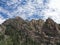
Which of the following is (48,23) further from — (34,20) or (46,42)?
(46,42)

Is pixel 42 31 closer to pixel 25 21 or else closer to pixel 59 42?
pixel 25 21

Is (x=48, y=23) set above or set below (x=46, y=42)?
above

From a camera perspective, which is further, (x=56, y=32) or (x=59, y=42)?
(x=56, y=32)

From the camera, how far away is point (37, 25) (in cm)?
11481

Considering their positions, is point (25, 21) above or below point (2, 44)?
above

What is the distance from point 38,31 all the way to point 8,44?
63.4 m

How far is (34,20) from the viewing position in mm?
117125

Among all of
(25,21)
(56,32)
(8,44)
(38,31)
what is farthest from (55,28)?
(8,44)

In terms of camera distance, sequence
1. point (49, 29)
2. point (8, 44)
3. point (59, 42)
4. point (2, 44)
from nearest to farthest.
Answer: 1. point (2, 44)
2. point (8, 44)
3. point (59, 42)
4. point (49, 29)

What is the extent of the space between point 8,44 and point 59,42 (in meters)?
49.5

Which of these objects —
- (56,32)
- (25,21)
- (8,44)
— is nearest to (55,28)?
(56,32)

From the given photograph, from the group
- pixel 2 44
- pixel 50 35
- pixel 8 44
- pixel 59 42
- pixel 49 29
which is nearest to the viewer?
pixel 2 44

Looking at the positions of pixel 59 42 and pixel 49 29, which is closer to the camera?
pixel 59 42

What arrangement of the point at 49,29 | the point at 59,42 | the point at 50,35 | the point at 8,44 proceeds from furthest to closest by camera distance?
the point at 49,29
the point at 50,35
the point at 59,42
the point at 8,44
